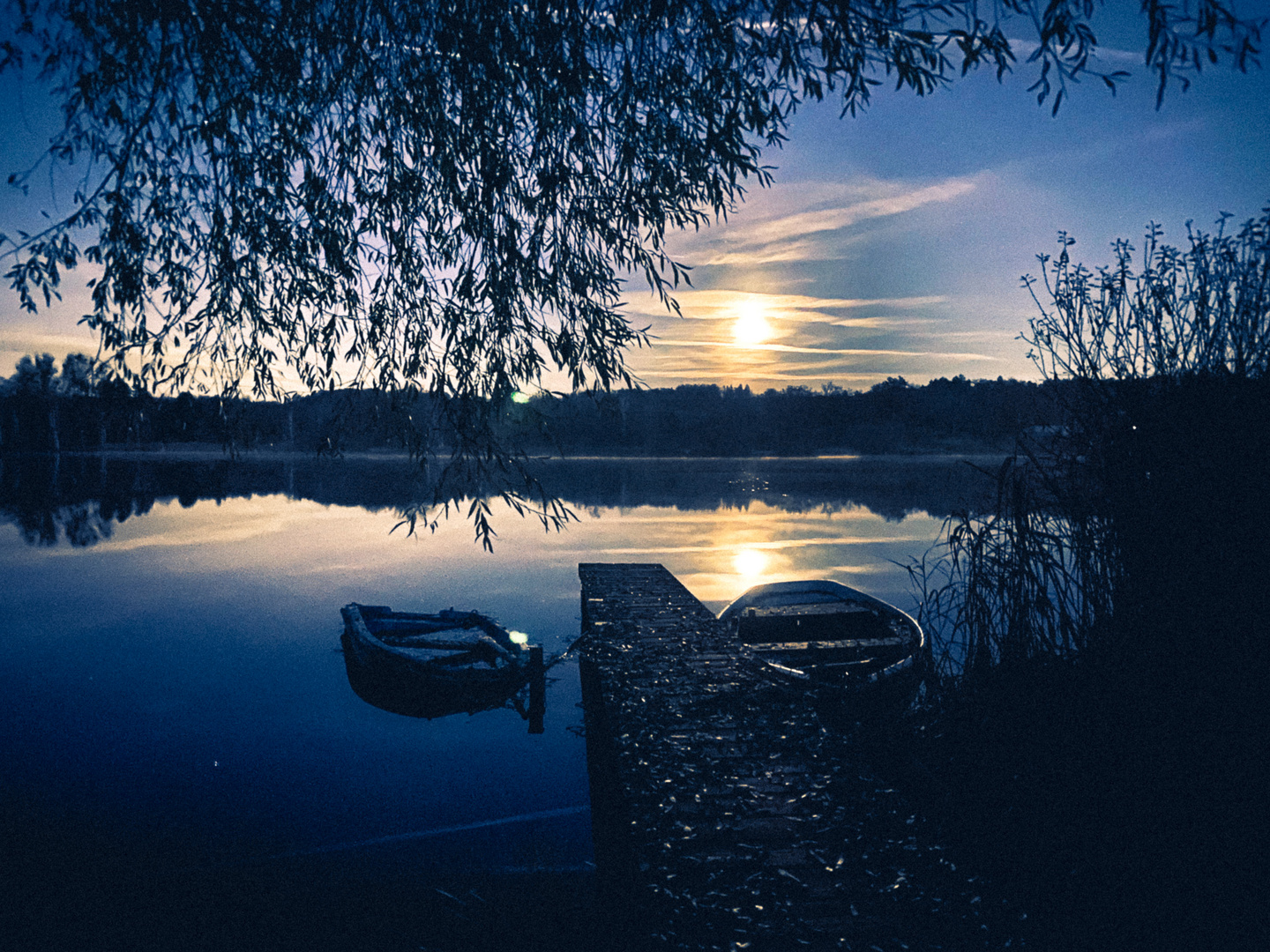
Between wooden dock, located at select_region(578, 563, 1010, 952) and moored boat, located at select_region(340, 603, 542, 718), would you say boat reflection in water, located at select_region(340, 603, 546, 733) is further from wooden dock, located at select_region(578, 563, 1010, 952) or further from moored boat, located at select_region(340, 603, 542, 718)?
wooden dock, located at select_region(578, 563, 1010, 952)

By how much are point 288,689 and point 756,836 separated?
9373 mm

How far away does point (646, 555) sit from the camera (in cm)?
2064

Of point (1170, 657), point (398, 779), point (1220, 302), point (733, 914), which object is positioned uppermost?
point (1220, 302)

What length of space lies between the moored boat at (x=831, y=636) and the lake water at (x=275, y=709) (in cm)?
269

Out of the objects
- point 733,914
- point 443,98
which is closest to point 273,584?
point 443,98

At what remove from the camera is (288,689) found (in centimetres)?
1039

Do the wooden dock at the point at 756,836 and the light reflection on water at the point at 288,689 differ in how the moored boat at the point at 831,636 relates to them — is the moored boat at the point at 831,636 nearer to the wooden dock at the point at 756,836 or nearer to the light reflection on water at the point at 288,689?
the wooden dock at the point at 756,836

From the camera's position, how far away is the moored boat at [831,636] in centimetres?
669

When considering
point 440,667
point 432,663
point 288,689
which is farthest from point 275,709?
point 440,667

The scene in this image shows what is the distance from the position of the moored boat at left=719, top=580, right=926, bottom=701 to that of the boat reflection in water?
275cm

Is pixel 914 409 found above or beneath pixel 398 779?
above

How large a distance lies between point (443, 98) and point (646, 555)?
1739 centimetres

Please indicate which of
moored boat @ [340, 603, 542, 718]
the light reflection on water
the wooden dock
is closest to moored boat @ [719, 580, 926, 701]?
the wooden dock

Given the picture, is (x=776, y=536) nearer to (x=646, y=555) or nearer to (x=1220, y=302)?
(x=646, y=555)
